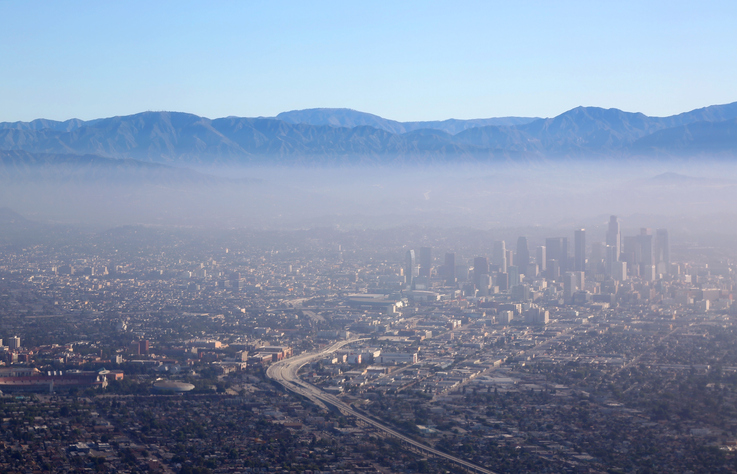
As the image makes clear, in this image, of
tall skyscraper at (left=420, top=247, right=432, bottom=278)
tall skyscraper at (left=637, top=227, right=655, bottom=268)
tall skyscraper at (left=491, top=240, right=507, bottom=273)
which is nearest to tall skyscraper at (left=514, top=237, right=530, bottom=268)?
tall skyscraper at (left=491, top=240, right=507, bottom=273)

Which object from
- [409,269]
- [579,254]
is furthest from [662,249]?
[409,269]

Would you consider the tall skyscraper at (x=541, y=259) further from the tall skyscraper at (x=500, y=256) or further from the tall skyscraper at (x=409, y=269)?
the tall skyscraper at (x=409, y=269)

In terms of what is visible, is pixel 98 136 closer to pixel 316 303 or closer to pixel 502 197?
pixel 502 197

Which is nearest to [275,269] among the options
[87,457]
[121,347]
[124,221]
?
[121,347]

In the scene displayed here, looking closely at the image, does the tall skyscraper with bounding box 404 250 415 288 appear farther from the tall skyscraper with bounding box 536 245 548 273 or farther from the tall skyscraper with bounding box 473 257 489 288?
the tall skyscraper with bounding box 536 245 548 273

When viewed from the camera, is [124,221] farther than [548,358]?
Yes
